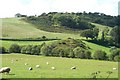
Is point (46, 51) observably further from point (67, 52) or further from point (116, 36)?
point (116, 36)

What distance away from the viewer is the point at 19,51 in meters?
100

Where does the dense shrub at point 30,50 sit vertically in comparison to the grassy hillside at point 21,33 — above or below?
below

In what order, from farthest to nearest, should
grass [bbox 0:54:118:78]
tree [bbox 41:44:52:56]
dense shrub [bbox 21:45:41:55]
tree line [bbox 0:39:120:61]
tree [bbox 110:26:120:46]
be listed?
tree [bbox 110:26:120:46]
dense shrub [bbox 21:45:41:55]
tree [bbox 41:44:52:56]
tree line [bbox 0:39:120:61]
grass [bbox 0:54:118:78]

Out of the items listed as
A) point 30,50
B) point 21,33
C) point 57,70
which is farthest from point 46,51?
point 21,33

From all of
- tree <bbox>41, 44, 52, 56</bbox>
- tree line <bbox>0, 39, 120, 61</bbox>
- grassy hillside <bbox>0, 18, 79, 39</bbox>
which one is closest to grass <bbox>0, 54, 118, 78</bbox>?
tree line <bbox>0, 39, 120, 61</bbox>

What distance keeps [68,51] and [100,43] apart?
4833 cm

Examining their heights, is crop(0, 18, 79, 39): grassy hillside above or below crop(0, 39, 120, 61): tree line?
above

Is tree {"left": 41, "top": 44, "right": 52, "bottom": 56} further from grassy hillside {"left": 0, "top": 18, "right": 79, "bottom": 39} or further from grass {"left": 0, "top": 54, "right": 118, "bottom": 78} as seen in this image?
grassy hillside {"left": 0, "top": 18, "right": 79, "bottom": 39}

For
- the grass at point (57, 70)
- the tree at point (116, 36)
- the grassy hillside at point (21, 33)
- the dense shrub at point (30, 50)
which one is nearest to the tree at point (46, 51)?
the dense shrub at point (30, 50)

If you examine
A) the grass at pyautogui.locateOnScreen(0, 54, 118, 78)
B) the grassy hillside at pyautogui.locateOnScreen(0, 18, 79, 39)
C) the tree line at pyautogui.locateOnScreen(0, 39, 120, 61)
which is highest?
the grassy hillside at pyautogui.locateOnScreen(0, 18, 79, 39)

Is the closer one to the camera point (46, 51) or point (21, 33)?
point (46, 51)

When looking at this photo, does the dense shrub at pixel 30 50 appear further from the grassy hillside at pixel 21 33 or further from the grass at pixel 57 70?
the grassy hillside at pixel 21 33

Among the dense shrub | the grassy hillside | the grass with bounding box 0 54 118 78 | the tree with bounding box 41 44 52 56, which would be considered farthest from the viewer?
the grassy hillside

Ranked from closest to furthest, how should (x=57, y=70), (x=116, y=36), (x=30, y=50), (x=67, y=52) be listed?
(x=57, y=70)
(x=67, y=52)
(x=30, y=50)
(x=116, y=36)
